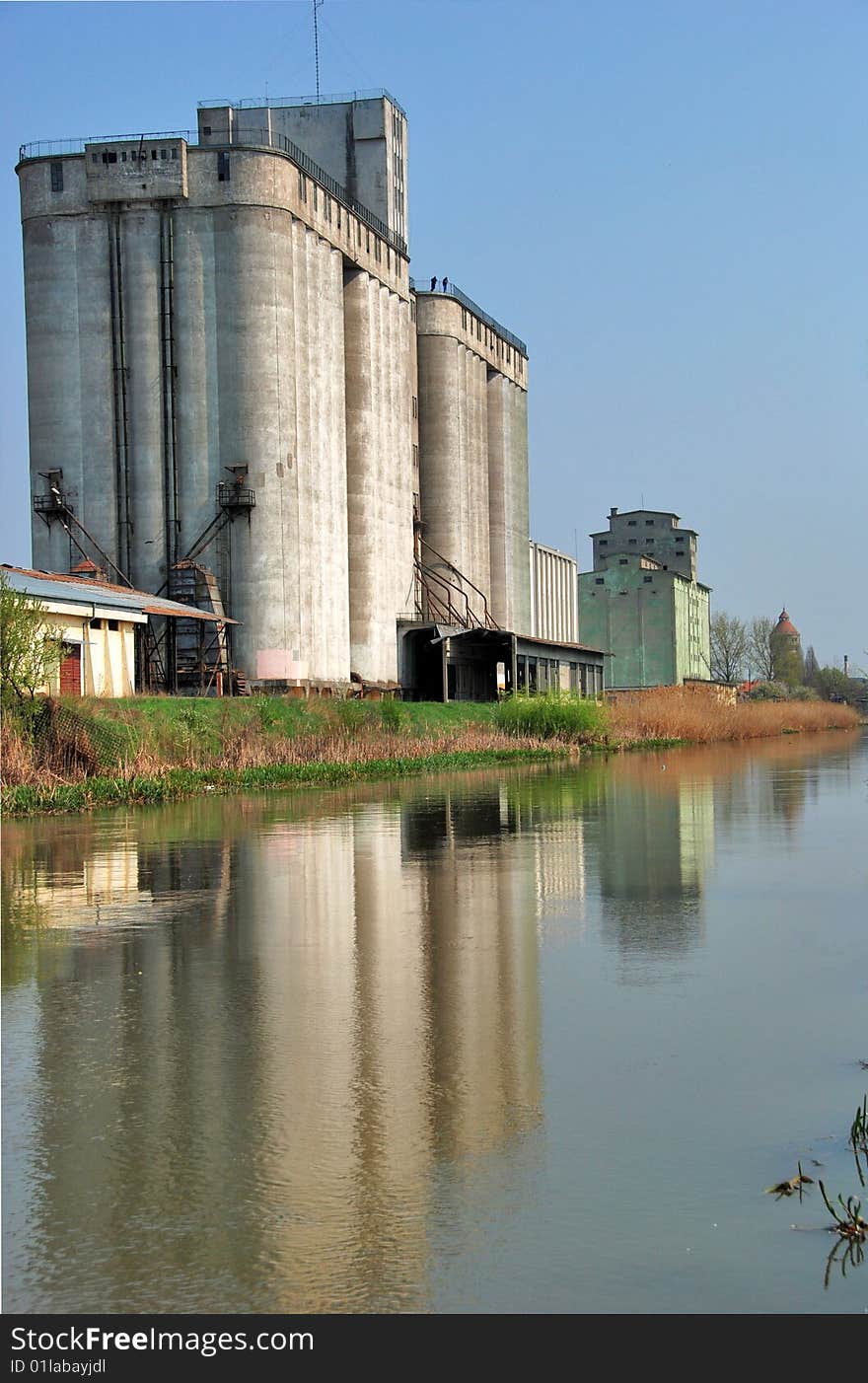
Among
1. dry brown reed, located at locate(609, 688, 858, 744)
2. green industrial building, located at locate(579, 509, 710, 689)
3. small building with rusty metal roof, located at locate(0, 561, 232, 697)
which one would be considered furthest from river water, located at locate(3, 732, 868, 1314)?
green industrial building, located at locate(579, 509, 710, 689)

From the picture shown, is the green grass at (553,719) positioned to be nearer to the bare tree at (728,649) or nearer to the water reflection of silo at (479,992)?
the water reflection of silo at (479,992)

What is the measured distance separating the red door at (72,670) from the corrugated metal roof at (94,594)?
1.29 meters

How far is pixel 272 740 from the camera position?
37781 mm

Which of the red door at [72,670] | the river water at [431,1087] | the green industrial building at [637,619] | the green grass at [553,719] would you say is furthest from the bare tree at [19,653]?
the green industrial building at [637,619]

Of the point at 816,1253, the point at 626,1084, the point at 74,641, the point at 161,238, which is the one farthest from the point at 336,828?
the point at 161,238

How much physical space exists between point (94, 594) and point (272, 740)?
1122cm

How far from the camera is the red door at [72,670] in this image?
42.6 meters

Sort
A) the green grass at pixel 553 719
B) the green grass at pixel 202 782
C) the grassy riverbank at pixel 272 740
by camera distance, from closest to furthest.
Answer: the green grass at pixel 202 782, the grassy riverbank at pixel 272 740, the green grass at pixel 553 719

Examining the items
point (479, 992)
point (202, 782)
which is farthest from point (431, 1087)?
point (202, 782)

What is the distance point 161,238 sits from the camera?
5384cm

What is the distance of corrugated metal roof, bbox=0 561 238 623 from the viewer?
4247 cm

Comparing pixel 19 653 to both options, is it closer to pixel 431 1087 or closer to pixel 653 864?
pixel 653 864

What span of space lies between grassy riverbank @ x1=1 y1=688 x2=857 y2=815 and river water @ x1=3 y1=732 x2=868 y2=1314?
12778mm

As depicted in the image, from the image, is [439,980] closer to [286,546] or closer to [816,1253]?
[816,1253]
